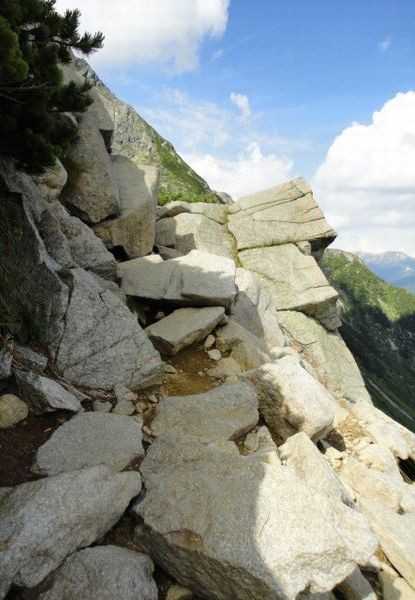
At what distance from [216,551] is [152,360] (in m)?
5.67

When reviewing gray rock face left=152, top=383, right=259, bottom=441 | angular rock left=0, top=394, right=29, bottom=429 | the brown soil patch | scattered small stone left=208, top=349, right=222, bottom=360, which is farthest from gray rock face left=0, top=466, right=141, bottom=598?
scattered small stone left=208, top=349, right=222, bottom=360

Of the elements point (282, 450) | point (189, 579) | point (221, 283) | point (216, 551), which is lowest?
point (189, 579)

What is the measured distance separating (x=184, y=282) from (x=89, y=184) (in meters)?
5.90

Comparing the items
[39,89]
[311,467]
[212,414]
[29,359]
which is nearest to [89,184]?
[39,89]

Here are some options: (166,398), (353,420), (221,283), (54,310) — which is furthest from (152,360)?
(353,420)

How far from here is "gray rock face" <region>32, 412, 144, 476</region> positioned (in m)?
7.29

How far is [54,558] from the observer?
5617mm

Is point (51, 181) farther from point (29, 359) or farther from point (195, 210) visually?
point (195, 210)

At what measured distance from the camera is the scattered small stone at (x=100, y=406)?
372 inches

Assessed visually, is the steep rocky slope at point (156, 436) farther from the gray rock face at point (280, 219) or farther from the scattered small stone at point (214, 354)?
the gray rock face at point (280, 219)

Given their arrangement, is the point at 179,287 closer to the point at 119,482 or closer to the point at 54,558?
the point at 119,482

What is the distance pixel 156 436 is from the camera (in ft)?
29.7

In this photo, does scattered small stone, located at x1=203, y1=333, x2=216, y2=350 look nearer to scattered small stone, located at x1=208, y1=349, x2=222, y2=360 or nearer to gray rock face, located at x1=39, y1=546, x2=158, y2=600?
scattered small stone, located at x1=208, y1=349, x2=222, y2=360

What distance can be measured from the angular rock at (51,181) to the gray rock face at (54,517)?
10.4m
